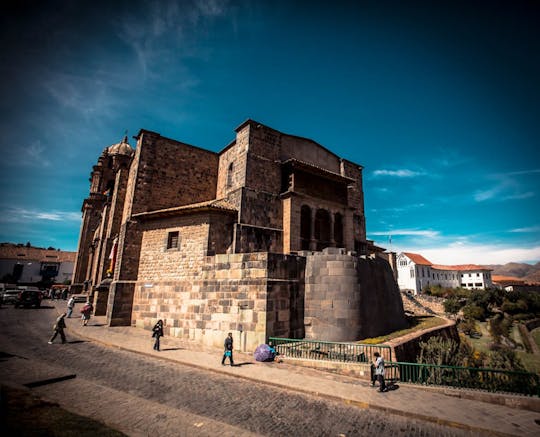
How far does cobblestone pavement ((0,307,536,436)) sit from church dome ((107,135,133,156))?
113ft

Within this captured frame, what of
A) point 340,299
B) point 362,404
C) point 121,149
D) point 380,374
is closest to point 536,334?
point 340,299

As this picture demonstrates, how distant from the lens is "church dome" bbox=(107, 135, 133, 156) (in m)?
39.7

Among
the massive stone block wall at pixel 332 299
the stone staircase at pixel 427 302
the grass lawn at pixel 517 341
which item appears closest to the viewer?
the massive stone block wall at pixel 332 299

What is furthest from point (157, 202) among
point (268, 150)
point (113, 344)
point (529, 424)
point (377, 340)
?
point (529, 424)

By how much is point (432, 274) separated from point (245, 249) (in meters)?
75.6

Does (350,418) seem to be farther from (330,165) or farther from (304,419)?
(330,165)

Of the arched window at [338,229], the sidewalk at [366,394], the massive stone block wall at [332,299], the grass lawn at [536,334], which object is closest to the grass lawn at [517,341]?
the grass lawn at [536,334]

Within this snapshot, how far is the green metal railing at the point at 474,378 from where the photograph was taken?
24.8 feet

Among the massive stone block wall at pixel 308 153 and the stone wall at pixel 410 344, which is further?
the massive stone block wall at pixel 308 153

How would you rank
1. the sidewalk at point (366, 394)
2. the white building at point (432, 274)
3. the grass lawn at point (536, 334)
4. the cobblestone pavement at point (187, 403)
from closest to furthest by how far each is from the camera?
1. the cobblestone pavement at point (187, 403)
2. the sidewalk at point (366, 394)
3. the grass lawn at point (536, 334)
4. the white building at point (432, 274)

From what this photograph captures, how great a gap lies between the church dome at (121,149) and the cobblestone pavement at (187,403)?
34303mm

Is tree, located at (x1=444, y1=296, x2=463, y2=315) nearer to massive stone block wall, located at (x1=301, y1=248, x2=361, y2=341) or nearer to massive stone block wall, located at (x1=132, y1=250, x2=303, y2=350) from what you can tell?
massive stone block wall, located at (x1=301, y1=248, x2=361, y2=341)

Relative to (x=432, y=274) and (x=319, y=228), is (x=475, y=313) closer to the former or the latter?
(x=319, y=228)

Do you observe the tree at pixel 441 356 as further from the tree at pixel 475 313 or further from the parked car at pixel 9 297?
the parked car at pixel 9 297
